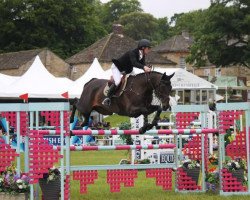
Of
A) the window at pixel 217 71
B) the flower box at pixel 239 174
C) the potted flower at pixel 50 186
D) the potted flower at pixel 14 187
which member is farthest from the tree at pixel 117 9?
the potted flower at pixel 14 187

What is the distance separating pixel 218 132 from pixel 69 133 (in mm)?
2793

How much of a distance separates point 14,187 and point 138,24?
292 feet

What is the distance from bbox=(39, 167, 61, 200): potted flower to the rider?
268 centimetres

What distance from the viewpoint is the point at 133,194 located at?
10.7 meters

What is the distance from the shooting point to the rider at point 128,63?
36.2ft

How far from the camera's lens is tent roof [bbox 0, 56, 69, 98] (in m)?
25.9

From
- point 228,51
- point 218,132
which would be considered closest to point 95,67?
point 218,132

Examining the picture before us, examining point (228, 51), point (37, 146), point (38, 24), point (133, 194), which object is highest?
point (38, 24)

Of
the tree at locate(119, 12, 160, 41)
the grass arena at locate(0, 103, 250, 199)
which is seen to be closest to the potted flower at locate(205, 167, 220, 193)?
the grass arena at locate(0, 103, 250, 199)

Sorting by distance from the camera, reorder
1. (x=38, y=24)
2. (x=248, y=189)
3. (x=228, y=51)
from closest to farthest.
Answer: (x=248, y=189) < (x=228, y=51) < (x=38, y=24)

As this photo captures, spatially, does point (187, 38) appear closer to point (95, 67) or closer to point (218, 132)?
point (95, 67)

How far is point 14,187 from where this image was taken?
350 inches

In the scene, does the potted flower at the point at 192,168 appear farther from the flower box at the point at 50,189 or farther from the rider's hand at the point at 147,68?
the flower box at the point at 50,189

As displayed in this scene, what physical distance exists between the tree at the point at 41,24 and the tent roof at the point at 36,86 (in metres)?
38.0
